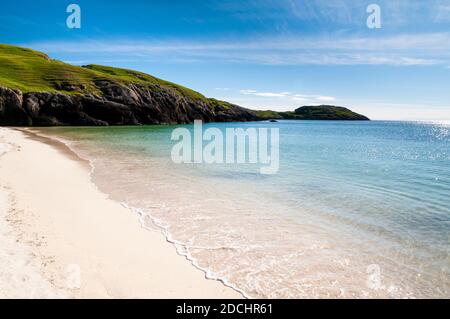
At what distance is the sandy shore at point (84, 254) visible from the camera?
6.91 metres

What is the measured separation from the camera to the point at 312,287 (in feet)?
25.2

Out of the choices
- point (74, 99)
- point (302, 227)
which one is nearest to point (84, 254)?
point (302, 227)

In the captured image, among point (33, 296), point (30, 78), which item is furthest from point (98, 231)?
point (30, 78)

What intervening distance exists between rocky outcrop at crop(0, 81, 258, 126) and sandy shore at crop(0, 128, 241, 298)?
7994 cm

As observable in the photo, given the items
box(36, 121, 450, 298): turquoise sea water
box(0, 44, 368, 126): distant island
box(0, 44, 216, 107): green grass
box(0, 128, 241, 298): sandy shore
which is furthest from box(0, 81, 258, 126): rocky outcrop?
box(0, 128, 241, 298): sandy shore

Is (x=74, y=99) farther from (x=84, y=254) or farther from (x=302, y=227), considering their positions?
(x=302, y=227)

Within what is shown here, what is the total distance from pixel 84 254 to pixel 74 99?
95032 millimetres

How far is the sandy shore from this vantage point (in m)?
6.91

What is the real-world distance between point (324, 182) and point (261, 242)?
12422 millimetres

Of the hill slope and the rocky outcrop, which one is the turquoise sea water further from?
the hill slope

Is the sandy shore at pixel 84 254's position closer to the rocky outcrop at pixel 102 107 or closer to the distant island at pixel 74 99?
the rocky outcrop at pixel 102 107

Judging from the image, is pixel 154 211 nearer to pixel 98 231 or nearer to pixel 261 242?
pixel 98 231

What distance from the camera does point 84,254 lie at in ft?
28.3
